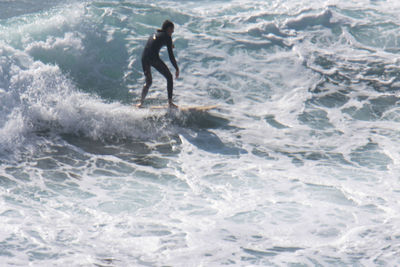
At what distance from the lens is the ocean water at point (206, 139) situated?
18.9 feet

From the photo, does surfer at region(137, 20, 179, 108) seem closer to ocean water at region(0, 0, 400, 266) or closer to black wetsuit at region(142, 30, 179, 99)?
black wetsuit at region(142, 30, 179, 99)

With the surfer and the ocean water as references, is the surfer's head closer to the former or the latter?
the surfer

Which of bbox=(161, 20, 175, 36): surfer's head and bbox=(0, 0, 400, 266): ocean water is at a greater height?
bbox=(161, 20, 175, 36): surfer's head

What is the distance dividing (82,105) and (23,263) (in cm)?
541

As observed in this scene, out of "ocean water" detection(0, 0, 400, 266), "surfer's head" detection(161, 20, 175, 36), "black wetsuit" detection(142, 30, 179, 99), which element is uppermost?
"surfer's head" detection(161, 20, 175, 36)

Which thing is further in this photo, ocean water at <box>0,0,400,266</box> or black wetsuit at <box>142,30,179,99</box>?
black wetsuit at <box>142,30,179,99</box>

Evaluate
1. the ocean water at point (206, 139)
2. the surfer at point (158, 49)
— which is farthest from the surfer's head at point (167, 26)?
the ocean water at point (206, 139)

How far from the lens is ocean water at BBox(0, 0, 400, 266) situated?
227 inches

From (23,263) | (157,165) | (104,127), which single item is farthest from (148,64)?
(23,263)

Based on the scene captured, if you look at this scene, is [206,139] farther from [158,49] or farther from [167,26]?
Result: [167,26]

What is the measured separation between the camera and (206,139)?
9.36 meters

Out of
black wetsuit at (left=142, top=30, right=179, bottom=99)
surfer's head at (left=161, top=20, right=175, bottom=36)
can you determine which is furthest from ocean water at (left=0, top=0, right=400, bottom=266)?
surfer's head at (left=161, top=20, right=175, bottom=36)

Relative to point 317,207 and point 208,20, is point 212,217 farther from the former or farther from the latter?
point 208,20

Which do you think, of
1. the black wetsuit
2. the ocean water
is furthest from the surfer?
the ocean water
